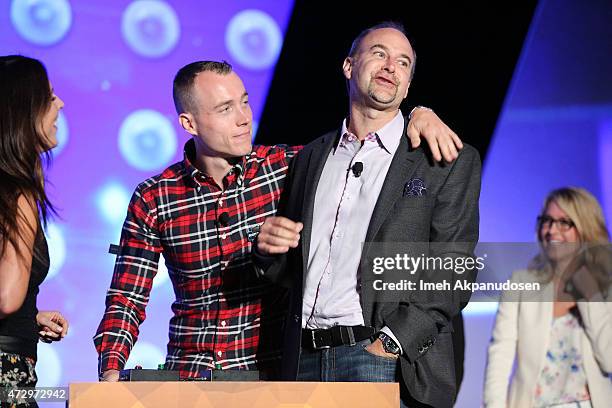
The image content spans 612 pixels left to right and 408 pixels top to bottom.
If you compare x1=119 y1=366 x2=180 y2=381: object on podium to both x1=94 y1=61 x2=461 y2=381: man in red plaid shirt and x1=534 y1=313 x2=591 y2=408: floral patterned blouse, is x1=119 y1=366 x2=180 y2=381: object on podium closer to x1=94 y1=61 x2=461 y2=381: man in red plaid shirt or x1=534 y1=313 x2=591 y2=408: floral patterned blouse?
x1=94 y1=61 x2=461 y2=381: man in red plaid shirt

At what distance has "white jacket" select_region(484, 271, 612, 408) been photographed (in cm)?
315

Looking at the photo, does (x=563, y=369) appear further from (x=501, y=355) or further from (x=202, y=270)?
(x=202, y=270)

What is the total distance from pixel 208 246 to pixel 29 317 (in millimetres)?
678

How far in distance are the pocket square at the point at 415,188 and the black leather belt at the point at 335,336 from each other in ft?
1.30

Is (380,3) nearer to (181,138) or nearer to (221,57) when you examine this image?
(221,57)

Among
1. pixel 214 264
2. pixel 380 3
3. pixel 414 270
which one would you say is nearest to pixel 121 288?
pixel 214 264

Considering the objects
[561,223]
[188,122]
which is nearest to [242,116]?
[188,122]

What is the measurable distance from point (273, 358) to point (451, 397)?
61 centimetres

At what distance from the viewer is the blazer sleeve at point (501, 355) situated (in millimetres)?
3281

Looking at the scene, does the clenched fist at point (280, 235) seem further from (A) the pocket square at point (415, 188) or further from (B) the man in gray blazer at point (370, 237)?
(A) the pocket square at point (415, 188)

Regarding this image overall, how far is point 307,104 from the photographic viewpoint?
4398 mm

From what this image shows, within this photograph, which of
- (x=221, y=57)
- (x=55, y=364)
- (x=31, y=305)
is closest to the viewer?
(x=31, y=305)

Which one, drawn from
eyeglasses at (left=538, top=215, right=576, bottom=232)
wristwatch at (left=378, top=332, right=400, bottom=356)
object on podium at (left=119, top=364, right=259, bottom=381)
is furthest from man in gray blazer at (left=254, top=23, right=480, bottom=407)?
eyeglasses at (left=538, top=215, right=576, bottom=232)

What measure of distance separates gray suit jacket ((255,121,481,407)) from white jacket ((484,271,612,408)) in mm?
741
